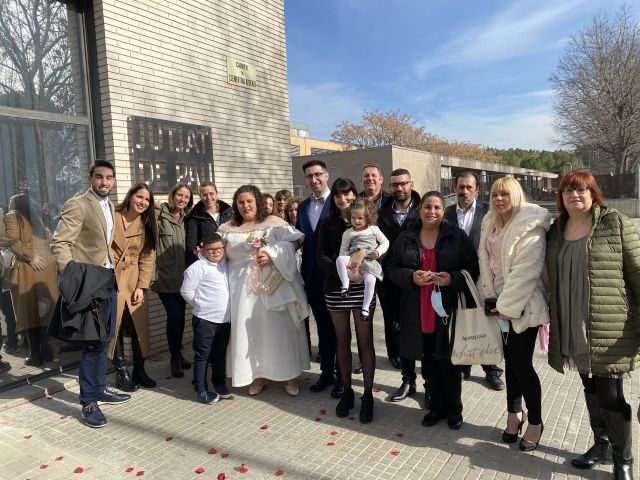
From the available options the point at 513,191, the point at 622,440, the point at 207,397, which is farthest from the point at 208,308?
the point at 622,440

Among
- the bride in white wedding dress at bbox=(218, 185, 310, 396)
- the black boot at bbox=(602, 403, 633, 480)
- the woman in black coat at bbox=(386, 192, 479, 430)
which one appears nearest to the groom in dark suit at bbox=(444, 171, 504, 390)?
the woman in black coat at bbox=(386, 192, 479, 430)

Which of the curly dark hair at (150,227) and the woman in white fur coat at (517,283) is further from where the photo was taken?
the curly dark hair at (150,227)

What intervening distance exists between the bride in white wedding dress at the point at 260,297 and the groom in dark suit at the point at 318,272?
0.19 meters

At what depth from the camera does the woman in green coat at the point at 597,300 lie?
9.07 ft

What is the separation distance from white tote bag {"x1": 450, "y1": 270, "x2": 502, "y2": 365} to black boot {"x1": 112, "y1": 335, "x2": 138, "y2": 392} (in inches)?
127

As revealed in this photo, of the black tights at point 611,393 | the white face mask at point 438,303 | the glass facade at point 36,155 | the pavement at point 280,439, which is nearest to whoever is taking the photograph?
the black tights at point 611,393

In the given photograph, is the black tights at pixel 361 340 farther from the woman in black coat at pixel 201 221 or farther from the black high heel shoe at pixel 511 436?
the woman in black coat at pixel 201 221

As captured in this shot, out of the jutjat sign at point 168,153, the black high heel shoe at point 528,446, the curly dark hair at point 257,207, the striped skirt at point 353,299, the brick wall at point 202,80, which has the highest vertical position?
the brick wall at point 202,80

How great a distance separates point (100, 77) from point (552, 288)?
5.06 meters

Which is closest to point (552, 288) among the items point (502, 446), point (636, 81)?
point (502, 446)

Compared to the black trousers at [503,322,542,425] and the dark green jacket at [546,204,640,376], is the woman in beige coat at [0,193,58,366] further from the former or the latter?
the dark green jacket at [546,204,640,376]

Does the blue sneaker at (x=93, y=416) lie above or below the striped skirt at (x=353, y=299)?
below

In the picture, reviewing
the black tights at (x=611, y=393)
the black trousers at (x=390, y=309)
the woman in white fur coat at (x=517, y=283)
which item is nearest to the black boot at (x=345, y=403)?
the black trousers at (x=390, y=309)

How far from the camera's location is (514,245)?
3.08 metres
